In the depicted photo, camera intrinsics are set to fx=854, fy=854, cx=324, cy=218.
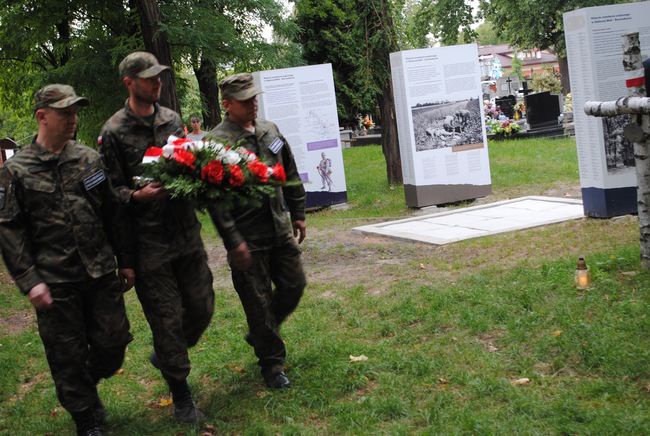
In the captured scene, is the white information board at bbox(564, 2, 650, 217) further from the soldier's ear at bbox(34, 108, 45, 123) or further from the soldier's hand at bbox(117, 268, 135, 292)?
the soldier's ear at bbox(34, 108, 45, 123)

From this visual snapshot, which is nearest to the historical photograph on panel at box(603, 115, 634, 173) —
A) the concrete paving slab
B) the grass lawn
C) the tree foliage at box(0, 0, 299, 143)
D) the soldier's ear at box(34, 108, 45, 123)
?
the grass lawn

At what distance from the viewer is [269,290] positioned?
5.53m

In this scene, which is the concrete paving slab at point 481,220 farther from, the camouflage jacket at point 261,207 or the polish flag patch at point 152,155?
the polish flag patch at point 152,155

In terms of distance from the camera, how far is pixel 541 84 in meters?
43.2

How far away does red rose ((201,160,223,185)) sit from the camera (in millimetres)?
4672

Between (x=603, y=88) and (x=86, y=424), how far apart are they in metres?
7.02

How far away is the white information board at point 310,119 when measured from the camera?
47.1 feet

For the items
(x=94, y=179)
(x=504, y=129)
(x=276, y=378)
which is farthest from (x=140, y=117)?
(x=504, y=129)

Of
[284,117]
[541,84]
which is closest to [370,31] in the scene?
[284,117]

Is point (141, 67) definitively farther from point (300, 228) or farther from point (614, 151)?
point (614, 151)

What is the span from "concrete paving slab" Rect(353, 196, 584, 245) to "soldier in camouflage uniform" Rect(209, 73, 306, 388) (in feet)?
14.6

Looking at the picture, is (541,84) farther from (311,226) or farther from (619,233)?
(619,233)

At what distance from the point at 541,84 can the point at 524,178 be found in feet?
95.6

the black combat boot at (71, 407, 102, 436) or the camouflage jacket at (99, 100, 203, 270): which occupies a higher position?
the camouflage jacket at (99, 100, 203, 270)
